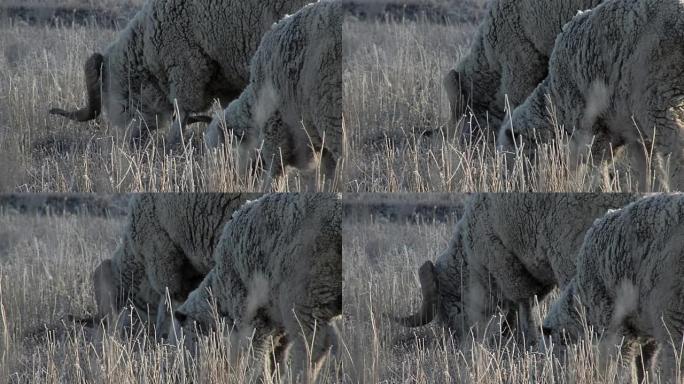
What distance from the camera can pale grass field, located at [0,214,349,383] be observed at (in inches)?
245

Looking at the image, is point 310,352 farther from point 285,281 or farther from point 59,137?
point 59,137

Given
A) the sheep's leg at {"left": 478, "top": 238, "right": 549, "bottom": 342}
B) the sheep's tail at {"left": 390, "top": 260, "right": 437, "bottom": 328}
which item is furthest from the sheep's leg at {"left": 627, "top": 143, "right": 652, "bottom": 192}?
the sheep's tail at {"left": 390, "top": 260, "right": 437, "bottom": 328}

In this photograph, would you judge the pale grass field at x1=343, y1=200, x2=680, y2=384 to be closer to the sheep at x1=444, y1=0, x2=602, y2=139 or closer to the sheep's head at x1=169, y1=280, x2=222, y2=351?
the sheep at x1=444, y1=0, x2=602, y2=139

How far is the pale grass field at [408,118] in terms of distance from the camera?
616 cm

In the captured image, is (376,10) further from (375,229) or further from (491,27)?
(375,229)

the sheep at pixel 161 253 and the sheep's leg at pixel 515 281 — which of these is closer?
the sheep's leg at pixel 515 281

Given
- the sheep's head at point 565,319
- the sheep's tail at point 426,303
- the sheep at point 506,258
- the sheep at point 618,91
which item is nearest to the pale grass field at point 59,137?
the sheep's tail at point 426,303

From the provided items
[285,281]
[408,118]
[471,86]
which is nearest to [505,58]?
[471,86]

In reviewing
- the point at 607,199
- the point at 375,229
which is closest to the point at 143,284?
the point at 375,229

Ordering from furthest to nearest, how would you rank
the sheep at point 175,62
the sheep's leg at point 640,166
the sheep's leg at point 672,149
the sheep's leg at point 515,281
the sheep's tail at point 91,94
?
the sheep's tail at point 91,94
the sheep at point 175,62
the sheep's leg at point 515,281
the sheep's leg at point 640,166
the sheep's leg at point 672,149

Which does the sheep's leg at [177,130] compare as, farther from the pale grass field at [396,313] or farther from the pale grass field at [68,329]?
→ the pale grass field at [396,313]

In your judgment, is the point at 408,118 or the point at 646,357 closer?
the point at 646,357

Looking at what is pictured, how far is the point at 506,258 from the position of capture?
6.18 meters

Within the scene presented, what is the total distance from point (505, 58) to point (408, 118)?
59cm
